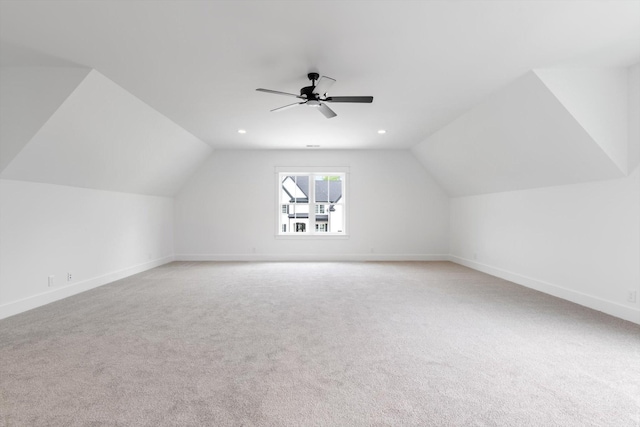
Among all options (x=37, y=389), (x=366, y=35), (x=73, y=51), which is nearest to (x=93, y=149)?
(x=73, y=51)

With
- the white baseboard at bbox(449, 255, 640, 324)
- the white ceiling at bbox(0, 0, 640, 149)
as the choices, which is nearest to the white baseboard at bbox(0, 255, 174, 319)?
the white ceiling at bbox(0, 0, 640, 149)

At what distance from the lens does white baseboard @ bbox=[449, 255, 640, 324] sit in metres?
3.38

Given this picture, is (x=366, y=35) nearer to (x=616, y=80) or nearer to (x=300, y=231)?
(x=616, y=80)

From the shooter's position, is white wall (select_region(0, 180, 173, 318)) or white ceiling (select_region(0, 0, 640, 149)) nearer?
white ceiling (select_region(0, 0, 640, 149))

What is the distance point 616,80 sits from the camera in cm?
346

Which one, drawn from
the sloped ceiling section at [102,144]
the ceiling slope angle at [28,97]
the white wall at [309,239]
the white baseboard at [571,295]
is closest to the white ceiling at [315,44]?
the ceiling slope angle at [28,97]

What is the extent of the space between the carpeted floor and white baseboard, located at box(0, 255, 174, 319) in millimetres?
156

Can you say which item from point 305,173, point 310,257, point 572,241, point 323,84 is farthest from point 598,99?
point 310,257

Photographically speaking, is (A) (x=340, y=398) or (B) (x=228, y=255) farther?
(B) (x=228, y=255)

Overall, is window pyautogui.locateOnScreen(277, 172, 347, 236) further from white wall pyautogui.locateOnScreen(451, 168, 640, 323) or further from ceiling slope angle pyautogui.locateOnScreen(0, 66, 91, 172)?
ceiling slope angle pyautogui.locateOnScreen(0, 66, 91, 172)

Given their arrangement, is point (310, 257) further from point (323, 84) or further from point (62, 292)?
point (323, 84)

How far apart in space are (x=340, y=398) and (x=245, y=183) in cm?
620

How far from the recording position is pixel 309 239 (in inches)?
300

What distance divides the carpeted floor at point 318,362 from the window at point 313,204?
3576 mm
